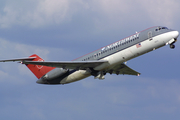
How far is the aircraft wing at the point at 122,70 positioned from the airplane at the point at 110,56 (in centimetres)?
24

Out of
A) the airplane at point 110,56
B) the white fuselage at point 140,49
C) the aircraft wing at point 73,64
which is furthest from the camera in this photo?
the aircraft wing at point 73,64

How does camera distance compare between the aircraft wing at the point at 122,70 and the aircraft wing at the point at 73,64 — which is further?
the aircraft wing at the point at 122,70

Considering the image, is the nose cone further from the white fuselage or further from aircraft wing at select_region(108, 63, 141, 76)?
aircraft wing at select_region(108, 63, 141, 76)

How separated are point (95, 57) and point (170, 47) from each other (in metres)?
10.3

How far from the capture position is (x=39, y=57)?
5088 cm

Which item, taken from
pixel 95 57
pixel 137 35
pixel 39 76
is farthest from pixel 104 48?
pixel 39 76

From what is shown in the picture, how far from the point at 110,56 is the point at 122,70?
867 centimetres

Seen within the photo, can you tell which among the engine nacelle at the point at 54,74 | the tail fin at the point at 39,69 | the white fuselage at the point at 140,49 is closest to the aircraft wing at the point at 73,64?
the white fuselage at the point at 140,49

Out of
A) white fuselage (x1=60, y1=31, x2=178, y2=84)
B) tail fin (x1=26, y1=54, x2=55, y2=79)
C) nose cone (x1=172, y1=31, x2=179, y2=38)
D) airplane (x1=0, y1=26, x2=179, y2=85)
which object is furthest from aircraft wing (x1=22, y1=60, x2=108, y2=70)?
nose cone (x1=172, y1=31, x2=179, y2=38)

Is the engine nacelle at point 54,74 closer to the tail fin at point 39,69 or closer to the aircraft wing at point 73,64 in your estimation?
the tail fin at point 39,69

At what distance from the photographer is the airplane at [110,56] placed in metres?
40.0

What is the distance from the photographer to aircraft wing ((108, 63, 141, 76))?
4747 centimetres

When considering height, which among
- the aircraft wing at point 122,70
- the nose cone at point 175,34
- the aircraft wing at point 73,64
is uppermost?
the nose cone at point 175,34

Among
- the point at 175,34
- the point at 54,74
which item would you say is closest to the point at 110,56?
the point at 175,34
